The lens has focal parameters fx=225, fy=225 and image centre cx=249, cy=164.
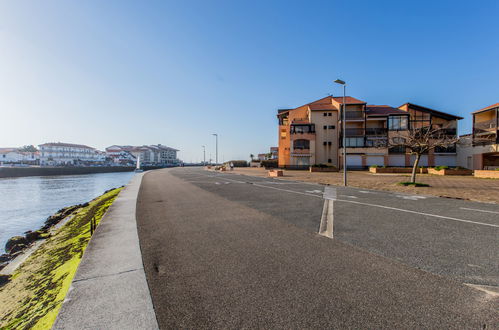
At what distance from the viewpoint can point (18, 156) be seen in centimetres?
10856

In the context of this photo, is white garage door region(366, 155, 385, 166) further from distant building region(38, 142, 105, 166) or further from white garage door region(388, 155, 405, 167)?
distant building region(38, 142, 105, 166)

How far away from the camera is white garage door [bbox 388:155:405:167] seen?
126ft

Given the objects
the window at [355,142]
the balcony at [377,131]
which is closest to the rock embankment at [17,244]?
the window at [355,142]

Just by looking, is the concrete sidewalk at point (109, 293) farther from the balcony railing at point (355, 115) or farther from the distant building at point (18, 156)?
the distant building at point (18, 156)

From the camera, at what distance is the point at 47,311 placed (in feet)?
10.8

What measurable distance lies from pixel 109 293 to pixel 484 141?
4372 cm

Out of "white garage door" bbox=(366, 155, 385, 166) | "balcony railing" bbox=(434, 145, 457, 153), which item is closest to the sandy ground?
"white garage door" bbox=(366, 155, 385, 166)

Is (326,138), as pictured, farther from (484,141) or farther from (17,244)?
(17,244)

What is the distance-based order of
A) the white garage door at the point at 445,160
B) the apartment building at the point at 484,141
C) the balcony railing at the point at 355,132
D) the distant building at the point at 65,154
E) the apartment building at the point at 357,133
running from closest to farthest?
the apartment building at the point at 484,141, the white garage door at the point at 445,160, the apartment building at the point at 357,133, the balcony railing at the point at 355,132, the distant building at the point at 65,154

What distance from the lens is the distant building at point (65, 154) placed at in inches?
4075

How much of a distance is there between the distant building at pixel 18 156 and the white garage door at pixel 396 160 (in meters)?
139

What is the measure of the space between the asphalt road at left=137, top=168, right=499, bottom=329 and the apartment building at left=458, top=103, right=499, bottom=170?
3341cm

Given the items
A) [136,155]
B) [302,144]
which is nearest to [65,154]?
[136,155]

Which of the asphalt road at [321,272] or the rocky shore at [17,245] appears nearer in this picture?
the asphalt road at [321,272]
